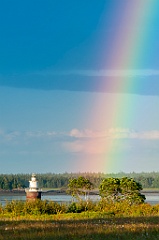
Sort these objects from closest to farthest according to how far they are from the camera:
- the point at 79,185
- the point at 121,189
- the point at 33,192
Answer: the point at 33,192, the point at 79,185, the point at 121,189

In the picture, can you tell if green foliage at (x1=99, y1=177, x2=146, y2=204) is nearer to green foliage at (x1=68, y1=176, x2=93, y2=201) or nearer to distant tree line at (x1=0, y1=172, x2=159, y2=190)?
green foliage at (x1=68, y1=176, x2=93, y2=201)

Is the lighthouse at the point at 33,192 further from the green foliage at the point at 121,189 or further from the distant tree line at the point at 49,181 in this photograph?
the distant tree line at the point at 49,181

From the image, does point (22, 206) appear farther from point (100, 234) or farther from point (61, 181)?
point (61, 181)

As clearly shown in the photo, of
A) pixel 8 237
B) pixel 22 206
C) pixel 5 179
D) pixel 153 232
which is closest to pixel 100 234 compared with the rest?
pixel 153 232

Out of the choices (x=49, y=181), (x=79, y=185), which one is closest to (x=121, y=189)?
(x=79, y=185)

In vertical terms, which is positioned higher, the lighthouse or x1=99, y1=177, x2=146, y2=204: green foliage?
x1=99, y1=177, x2=146, y2=204: green foliage

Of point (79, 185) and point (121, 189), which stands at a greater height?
point (79, 185)

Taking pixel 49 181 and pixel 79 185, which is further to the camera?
pixel 49 181

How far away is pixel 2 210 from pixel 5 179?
13939cm

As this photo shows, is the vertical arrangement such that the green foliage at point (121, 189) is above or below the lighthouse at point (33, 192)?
above

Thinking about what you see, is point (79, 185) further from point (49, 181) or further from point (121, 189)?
point (49, 181)

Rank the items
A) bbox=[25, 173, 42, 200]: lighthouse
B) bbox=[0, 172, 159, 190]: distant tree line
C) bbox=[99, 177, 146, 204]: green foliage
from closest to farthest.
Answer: bbox=[25, 173, 42, 200]: lighthouse → bbox=[99, 177, 146, 204]: green foliage → bbox=[0, 172, 159, 190]: distant tree line

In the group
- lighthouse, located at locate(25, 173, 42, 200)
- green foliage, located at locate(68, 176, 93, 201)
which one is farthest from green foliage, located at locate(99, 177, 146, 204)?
lighthouse, located at locate(25, 173, 42, 200)

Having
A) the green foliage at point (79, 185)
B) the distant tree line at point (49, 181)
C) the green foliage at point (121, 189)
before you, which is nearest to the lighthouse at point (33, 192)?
the green foliage at point (79, 185)
